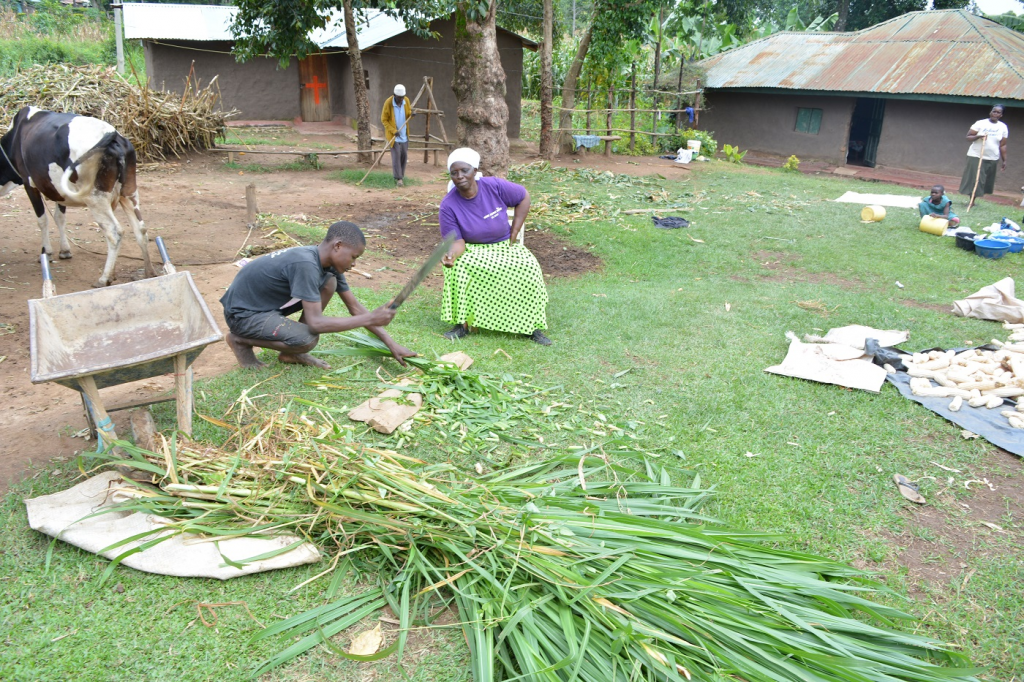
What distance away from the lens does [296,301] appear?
4.52 meters

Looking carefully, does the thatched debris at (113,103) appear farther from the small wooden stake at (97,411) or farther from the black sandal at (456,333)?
the small wooden stake at (97,411)

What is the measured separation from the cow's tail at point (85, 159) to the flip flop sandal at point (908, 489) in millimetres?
6833

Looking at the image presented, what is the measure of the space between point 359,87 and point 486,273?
8.97 m

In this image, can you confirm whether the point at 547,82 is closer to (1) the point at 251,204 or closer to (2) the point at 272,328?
(1) the point at 251,204

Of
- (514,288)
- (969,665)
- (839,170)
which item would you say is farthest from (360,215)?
(839,170)

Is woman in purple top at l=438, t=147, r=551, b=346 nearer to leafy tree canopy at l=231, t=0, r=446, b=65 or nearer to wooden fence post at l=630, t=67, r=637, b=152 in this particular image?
leafy tree canopy at l=231, t=0, r=446, b=65

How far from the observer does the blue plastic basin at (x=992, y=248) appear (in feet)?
28.2

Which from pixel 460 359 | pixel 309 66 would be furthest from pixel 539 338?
pixel 309 66

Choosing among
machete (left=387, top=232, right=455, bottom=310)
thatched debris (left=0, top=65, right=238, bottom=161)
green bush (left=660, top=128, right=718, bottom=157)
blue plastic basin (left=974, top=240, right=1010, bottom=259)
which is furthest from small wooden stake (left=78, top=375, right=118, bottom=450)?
green bush (left=660, top=128, right=718, bottom=157)

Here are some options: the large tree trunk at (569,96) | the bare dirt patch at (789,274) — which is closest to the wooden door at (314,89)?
the large tree trunk at (569,96)

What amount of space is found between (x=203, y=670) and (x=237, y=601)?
0.30 meters

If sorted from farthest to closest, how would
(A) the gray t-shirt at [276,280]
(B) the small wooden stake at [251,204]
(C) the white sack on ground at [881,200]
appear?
(C) the white sack on ground at [881,200] < (B) the small wooden stake at [251,204] < (A) the gray t-shirt at [276,280]

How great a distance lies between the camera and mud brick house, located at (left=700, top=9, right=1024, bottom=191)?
14711 mm

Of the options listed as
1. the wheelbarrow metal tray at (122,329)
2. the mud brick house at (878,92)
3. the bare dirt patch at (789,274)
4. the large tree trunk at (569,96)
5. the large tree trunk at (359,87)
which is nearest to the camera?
the wheelbarrow metal tray at (122,329)
